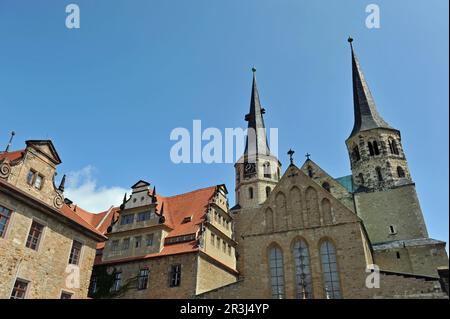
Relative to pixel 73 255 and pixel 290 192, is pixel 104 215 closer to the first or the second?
pixel 73 255

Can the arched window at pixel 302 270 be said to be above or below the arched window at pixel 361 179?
below

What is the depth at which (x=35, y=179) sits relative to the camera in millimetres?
17781

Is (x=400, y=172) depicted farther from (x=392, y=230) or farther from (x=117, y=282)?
(x=117, y=282)

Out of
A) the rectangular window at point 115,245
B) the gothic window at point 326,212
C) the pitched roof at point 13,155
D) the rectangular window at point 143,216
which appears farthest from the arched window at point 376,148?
the pitched roof at point 13,155

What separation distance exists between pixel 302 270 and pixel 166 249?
1010 centimetres

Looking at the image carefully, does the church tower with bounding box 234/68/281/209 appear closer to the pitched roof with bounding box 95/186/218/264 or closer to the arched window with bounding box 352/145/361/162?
the pitched roof with bounding box 95/186/218/264

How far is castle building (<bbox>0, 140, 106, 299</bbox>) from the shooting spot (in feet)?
50.8

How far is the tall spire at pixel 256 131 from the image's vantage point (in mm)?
41031

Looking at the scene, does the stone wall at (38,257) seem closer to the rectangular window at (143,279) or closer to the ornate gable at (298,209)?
the rectangular window at (143,279)

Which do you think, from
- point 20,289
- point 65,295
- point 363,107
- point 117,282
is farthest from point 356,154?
point 20,289

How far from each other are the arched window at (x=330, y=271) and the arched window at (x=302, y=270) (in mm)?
785
